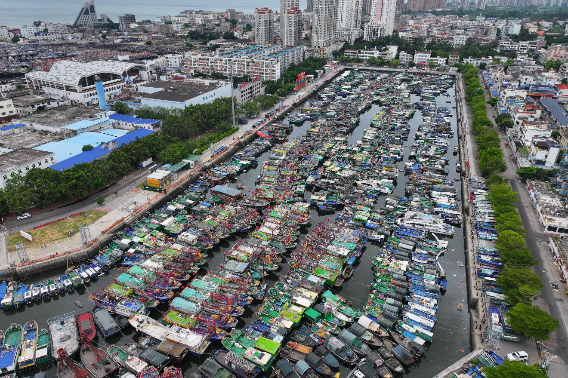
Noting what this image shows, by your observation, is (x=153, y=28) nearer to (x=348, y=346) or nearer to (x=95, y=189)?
(x=95, y=189)

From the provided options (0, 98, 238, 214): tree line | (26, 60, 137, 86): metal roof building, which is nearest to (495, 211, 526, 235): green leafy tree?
(0, 98, 238, 214): tree line

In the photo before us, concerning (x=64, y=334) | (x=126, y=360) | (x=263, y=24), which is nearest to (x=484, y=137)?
(x=126, y=360)

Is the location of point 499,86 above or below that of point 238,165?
above

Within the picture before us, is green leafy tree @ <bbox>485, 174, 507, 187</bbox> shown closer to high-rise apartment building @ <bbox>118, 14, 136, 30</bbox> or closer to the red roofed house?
the red roofed house

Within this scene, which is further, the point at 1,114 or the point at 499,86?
the point at 499,86

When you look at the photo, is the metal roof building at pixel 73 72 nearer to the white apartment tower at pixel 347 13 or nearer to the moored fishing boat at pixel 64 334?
the moored fishing boat at pixel 64 334

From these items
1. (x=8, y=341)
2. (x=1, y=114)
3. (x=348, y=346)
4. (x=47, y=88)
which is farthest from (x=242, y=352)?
(x=47, y=88)

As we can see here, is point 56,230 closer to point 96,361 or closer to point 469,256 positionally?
point 96,361
